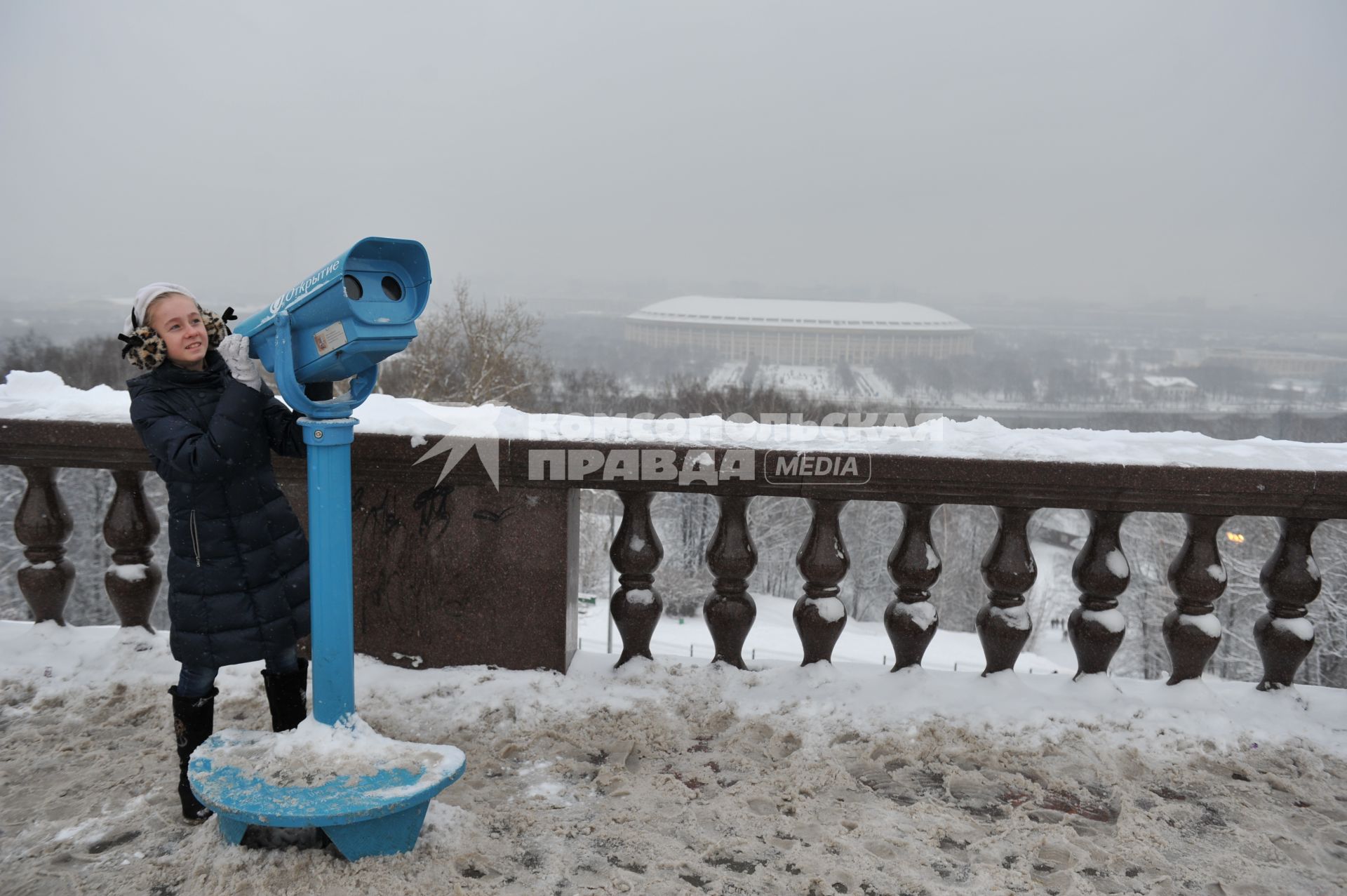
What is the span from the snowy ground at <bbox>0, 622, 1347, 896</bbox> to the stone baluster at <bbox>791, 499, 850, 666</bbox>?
0.42ft

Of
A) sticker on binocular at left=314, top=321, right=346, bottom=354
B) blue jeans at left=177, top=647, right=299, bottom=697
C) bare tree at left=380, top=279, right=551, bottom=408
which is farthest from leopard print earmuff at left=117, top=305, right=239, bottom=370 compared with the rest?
bare tree at left=380, top=279, right=551, bottom=408

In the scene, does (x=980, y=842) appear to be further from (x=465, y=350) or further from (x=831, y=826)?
(x=465, y=350)

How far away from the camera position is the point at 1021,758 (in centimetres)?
317

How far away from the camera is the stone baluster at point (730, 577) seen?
144 inches

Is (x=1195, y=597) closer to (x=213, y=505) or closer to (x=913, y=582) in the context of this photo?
(x=913, y=582)

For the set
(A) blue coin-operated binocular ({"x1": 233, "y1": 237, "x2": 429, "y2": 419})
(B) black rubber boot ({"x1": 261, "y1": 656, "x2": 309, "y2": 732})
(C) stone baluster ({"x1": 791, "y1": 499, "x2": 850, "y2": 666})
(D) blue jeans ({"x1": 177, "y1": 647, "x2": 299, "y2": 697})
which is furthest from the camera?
(C) stone baluster ({"x1": 791, "y1": 499, "x2": 850, "y2": 666})

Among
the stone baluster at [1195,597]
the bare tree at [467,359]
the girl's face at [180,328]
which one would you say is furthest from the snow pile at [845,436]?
the bare tree at [467,359]

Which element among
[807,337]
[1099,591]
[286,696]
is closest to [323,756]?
[286,696]

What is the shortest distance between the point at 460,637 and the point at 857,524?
4609cm

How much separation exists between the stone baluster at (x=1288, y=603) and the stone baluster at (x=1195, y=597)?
21cm

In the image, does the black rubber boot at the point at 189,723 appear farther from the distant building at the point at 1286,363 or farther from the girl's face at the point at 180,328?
the distant building at the point at 1286,363

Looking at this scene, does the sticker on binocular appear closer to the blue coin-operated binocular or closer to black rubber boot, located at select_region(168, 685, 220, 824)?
the blue coin-operated binocular

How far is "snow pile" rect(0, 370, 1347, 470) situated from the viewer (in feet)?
11.1

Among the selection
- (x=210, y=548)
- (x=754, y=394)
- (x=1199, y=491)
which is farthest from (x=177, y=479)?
(x=754, y=394)
